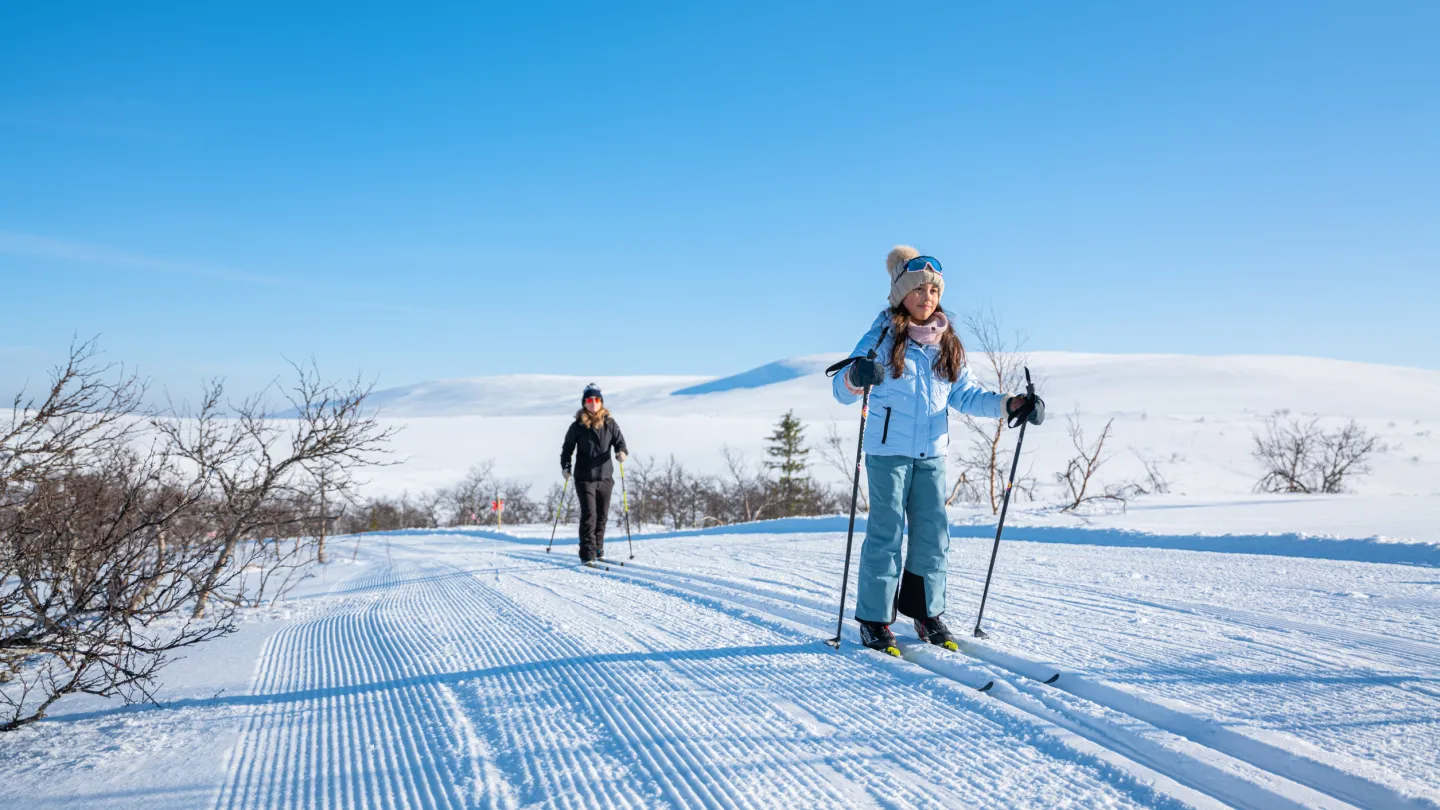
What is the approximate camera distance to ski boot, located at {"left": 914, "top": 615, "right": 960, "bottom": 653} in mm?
3891

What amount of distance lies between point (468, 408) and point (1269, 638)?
156m

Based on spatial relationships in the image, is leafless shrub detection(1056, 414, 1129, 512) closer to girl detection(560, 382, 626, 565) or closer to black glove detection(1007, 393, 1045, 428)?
girl detection(560, 382, 626, 565)

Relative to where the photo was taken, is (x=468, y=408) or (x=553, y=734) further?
(x=468, y=408)

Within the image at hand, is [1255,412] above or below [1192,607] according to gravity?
above

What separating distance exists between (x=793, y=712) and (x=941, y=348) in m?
2.06

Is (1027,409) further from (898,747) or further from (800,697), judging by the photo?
(898,747)

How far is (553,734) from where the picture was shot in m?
2.81

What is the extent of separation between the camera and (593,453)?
364 inches

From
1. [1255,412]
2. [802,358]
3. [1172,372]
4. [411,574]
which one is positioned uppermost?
[802,358]

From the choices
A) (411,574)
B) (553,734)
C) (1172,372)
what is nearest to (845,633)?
(553,734)

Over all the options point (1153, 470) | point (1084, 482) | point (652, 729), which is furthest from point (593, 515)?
point (1153, 470)

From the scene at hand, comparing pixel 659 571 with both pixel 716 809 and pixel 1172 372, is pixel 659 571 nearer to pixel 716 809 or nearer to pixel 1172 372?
pixel 716 809

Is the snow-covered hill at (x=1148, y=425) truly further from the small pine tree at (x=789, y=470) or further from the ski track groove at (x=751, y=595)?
the ski track groove at (x=751, y=595)

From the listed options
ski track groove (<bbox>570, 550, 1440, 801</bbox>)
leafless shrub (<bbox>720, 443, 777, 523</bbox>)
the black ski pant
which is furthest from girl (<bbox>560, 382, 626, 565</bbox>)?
leafless shrub (<bbox>720, 443, 777, 523</bbox>)
